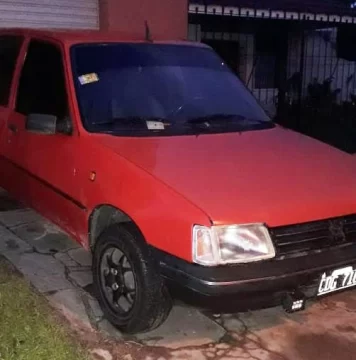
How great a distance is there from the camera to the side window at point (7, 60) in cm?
514

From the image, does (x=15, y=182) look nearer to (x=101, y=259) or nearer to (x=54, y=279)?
(x=54, y=279)

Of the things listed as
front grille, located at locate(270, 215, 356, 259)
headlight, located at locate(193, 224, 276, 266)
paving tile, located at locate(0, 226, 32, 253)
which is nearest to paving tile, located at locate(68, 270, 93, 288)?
paving tile, located at locate(0, 226, 32, 253)

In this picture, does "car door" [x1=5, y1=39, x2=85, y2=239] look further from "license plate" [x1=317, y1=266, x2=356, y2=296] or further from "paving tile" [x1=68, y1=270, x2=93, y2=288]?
"license plate" [x1=317, y1=266, x2=356, y2=296]

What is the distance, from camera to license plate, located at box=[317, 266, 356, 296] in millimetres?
3403

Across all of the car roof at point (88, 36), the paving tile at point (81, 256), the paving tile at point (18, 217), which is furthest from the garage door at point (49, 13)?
the paving tile at point (81, 256)

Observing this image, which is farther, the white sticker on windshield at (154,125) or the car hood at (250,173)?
the white sticker on windshield at (154,125)

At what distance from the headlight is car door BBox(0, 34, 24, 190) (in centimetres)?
243

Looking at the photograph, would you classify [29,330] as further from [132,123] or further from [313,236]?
[313,236]

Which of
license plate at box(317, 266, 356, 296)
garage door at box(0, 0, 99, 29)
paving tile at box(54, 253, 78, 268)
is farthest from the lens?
garage door at box(0, 0, 99, 29)

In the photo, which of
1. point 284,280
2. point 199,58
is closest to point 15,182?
point 199,58

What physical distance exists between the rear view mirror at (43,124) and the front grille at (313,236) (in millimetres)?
1729

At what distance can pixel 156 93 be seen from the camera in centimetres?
438

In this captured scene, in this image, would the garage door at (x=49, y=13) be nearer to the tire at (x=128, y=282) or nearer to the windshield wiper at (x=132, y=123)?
the windshield wiper at (x=132, y=123)

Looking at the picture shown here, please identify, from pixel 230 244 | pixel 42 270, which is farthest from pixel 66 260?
pixel 230 244
